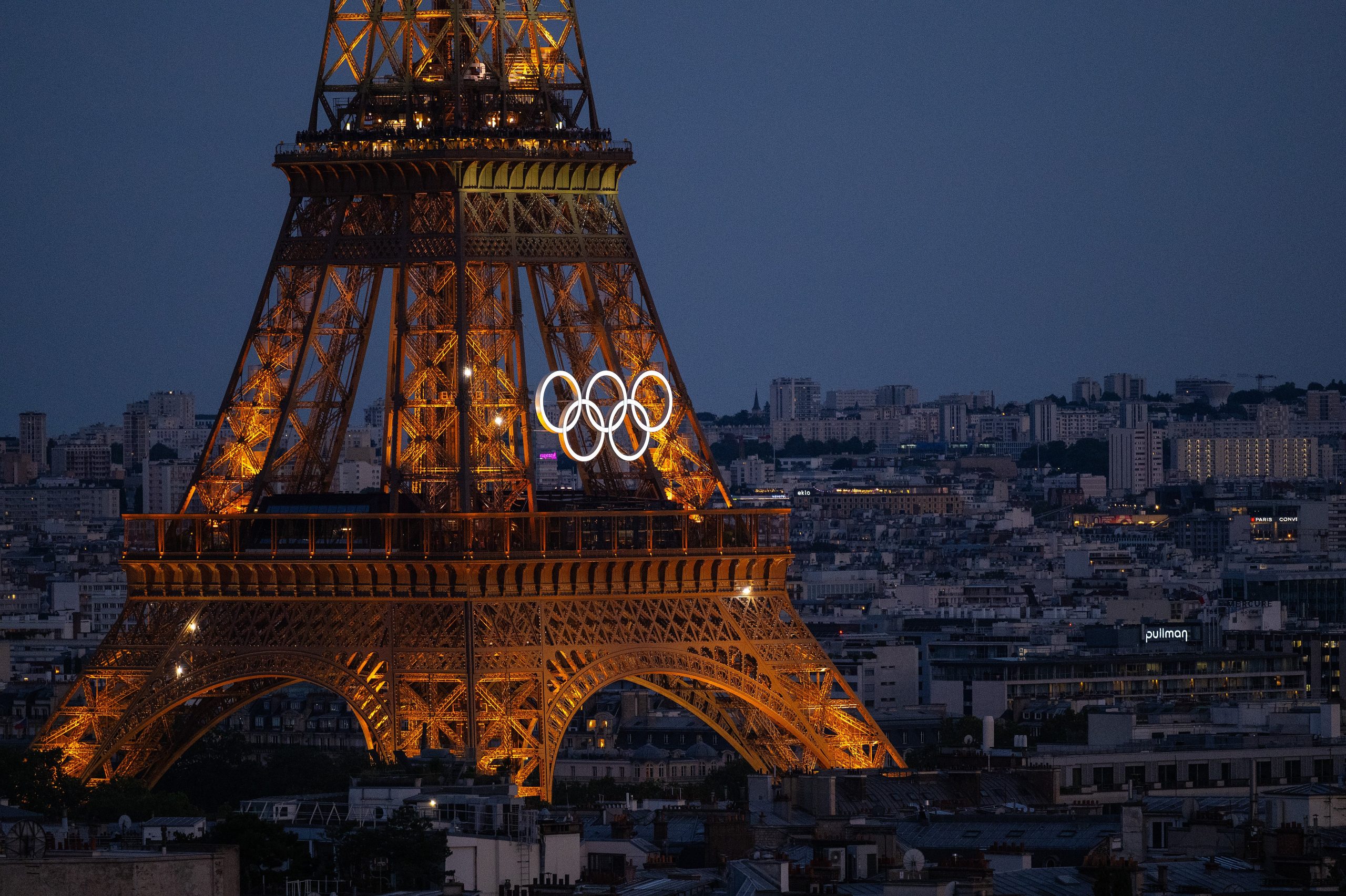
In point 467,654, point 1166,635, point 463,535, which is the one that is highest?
point 463,535

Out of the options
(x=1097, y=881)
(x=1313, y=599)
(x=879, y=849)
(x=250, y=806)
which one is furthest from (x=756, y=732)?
(x=1313, y=599)

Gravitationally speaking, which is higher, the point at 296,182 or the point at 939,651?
the point at 296,182

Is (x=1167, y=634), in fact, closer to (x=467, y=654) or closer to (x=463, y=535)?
(x=463, y=535)

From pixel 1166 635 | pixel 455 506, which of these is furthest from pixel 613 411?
pixel 1166 635

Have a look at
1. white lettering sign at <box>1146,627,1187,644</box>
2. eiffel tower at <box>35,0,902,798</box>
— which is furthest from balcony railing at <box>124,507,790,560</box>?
white lettering sign at <box>1146,627,1187,644</box>

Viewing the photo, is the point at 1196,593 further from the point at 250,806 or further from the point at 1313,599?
the point at 250,806

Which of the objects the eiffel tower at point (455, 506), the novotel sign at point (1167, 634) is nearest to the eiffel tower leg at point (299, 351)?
the eiffel tower at point (455, 506)
